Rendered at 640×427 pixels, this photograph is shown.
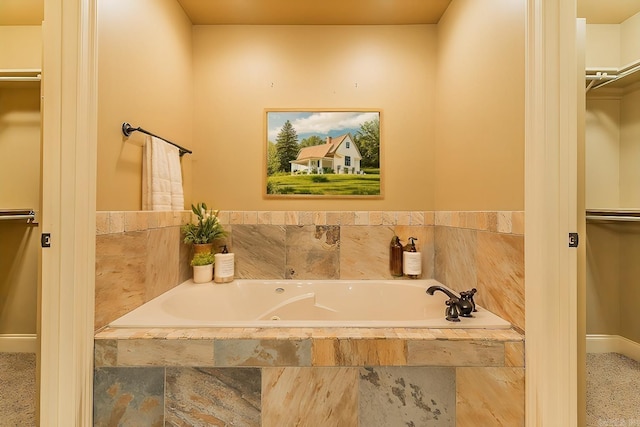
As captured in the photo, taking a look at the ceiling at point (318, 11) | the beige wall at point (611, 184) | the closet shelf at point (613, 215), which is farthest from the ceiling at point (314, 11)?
the closet shelf at point (613, 215)

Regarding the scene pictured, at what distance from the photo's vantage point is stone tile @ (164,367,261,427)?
1.06 m

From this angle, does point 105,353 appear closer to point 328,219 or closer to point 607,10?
point 328,219

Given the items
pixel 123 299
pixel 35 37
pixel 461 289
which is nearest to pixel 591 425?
pixel 461 289

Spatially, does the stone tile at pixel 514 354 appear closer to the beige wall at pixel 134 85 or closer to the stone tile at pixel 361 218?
the stone tile at pixel 361 218

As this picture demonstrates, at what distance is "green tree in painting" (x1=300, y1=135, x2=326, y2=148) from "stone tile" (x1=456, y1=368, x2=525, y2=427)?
1.65 metres

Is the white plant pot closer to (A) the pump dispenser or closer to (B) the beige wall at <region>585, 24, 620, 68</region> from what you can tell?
(A) the pump dispenser

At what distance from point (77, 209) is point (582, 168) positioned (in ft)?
6.41

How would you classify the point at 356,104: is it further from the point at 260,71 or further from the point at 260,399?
the point at 260,399

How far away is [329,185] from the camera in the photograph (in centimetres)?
213

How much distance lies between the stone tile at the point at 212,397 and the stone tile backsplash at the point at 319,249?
1.41 feet

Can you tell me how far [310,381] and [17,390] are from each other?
1819 mm

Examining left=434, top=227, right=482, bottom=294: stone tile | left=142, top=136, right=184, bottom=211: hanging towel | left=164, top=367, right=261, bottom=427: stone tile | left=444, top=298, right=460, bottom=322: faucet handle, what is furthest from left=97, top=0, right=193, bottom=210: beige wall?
left=434, top=227, right=482, bottom=294: stone tile

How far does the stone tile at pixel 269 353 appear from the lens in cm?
106

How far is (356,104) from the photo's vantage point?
213 centimetres
